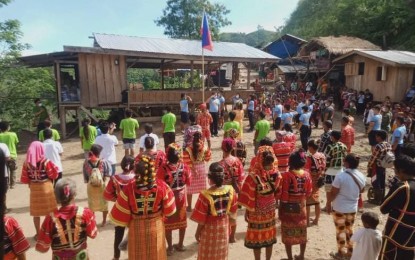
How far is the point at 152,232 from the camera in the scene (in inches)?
149

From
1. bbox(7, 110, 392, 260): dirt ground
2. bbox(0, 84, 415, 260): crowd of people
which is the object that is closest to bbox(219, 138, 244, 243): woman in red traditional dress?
bbox(0, 84, 415, 260): crowd of people

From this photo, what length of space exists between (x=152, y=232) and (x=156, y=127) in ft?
41.9

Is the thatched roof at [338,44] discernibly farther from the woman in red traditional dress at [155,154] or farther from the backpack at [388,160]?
the woman in red traditional dress at [155,154]

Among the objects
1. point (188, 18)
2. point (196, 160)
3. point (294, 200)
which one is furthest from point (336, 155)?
point (188, 18)

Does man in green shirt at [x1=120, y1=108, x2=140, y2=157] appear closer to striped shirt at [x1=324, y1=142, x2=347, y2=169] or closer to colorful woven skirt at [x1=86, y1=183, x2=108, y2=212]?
colorful woven skirt at [x1=86, y1=183, x2=108, y2=212]

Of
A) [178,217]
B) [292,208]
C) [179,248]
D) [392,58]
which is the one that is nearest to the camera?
[292,208]

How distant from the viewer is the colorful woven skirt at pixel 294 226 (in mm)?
4629

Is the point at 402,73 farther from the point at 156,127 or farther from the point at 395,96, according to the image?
the point at 156,127

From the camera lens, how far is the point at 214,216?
4.02 metres

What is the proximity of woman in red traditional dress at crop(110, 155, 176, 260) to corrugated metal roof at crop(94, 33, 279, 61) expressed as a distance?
453 inches

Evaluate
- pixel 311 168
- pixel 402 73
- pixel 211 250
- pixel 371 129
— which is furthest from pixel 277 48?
pixel 211 250

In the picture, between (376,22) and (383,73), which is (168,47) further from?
(376,22)

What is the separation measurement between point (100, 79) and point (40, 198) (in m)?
10.0

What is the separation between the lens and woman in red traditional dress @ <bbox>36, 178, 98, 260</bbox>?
11.1ft
